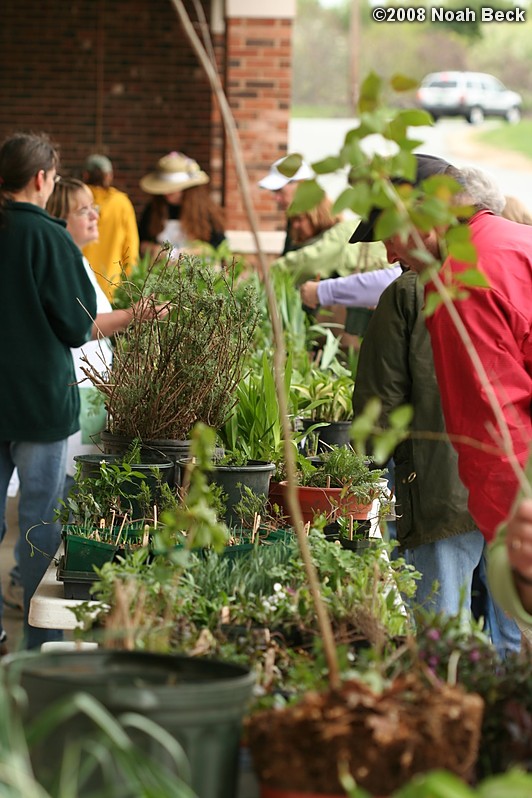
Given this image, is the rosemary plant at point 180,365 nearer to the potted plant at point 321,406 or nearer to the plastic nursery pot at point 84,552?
the potted plant at point 321,406

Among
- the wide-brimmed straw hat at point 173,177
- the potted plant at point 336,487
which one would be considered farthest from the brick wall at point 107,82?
the potted plant at point 336,487

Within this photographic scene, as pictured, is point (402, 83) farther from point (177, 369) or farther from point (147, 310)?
point (147, 310)

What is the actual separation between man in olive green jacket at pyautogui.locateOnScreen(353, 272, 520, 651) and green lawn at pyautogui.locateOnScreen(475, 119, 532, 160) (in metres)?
32.8

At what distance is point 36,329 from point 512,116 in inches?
1370

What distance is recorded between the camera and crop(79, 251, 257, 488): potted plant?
140 inches

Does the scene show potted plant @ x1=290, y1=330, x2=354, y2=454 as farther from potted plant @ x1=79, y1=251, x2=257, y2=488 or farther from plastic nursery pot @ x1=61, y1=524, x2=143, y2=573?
plastic nursery pot @ x1=61, y1=524, x2=143, y2=573

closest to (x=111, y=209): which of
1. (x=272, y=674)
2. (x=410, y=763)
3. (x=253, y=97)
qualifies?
(x=253, y=97)

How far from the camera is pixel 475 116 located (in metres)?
36.4

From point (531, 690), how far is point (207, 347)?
2.09 meters

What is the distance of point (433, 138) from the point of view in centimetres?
3500

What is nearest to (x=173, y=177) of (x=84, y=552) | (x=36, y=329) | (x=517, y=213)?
(x=517, y=213)

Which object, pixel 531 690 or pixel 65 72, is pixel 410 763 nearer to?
pixel 531 690

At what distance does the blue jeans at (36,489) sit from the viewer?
4.59 meters

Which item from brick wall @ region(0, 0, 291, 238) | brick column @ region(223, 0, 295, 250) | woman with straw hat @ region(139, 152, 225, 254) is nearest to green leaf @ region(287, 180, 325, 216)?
woman with straw hat @ region(139, 152, 225, 254)
